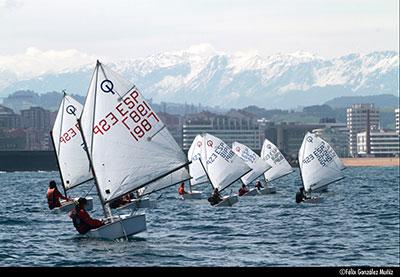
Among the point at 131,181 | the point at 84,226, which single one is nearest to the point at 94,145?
the point at 131,181

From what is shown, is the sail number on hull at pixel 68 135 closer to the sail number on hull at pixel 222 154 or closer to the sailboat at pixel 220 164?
the sailboat at pixel 220 164

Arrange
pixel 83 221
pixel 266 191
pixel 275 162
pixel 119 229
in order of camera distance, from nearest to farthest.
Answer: pixel 119 229
pixel 83 221
pixel 266 191
pixel 275 162

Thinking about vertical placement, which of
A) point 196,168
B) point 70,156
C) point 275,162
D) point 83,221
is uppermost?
point 70,156

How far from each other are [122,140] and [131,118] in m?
0.95

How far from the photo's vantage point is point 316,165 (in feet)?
282

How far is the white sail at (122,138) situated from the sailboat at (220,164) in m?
36.6

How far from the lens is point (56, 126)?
233 ft

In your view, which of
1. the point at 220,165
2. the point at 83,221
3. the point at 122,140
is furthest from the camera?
the point at 220,165

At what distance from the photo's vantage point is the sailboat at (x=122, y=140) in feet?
123

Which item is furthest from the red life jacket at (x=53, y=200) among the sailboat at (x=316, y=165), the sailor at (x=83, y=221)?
the sailboat at (x=316, y=165)

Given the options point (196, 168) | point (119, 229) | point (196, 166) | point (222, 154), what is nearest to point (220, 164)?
point (222, 154)

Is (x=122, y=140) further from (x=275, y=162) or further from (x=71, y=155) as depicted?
(x=275, y=162)

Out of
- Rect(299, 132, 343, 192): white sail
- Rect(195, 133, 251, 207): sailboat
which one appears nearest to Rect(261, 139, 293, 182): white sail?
Rect(299, 132, 343, 192): white sail

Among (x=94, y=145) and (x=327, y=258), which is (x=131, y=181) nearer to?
(x=94, y=145)
